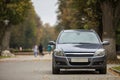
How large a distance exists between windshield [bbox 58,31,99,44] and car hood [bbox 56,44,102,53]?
1.73ft

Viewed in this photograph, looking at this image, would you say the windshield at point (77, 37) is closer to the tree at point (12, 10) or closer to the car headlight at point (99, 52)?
the car headlight at point (99, 52)

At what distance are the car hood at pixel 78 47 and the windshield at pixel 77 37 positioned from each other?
53cm

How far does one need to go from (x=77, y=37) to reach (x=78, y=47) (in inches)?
52.6

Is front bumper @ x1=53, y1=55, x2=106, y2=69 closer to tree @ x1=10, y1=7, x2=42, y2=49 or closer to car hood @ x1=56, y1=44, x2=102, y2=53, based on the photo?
car hood @ x1=56, y1=44, x2=102, y2=53

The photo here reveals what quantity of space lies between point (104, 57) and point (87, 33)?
2148mm

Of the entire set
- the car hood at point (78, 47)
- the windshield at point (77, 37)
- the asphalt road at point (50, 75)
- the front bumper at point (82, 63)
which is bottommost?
the asphalt road at point (50, 75)

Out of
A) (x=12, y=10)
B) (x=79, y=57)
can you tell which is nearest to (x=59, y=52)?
(x=79, y=57)

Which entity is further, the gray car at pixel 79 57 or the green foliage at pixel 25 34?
Answer: the green foliage at pixel 25 34

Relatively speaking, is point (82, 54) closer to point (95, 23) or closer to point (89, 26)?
point (95, 23)

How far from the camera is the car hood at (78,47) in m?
21.1

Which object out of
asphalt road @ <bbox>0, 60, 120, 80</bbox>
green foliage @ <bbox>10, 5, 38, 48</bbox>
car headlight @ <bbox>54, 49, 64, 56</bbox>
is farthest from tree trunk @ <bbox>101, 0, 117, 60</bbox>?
green foliage @ <bbox>10, 5, 38, 48</bbox>

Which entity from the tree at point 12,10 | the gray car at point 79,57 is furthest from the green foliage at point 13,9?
the gray car at point 79,57

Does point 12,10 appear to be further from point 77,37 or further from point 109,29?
point 77,37

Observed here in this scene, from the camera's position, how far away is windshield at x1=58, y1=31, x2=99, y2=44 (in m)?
22.4
